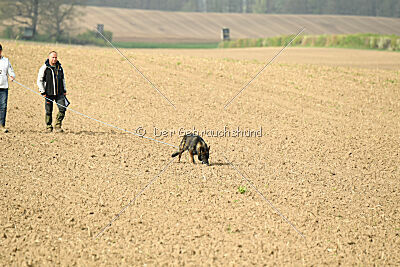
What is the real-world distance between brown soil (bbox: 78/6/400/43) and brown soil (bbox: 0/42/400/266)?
65.3m

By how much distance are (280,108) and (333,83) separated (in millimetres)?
6100

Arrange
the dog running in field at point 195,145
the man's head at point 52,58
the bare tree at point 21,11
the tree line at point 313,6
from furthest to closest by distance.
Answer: the tree line at point 313,6 → the bare tree at point 21,11 → the man's head at point 52,58 → the dog running in field at point 195,145

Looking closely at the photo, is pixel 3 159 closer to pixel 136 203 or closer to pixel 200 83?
pixel 136 203

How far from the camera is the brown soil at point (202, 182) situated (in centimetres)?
711

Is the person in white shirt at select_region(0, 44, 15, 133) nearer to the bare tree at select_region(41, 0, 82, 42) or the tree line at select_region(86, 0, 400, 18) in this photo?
the bare tree at select_region(41, 0, 82, 42)

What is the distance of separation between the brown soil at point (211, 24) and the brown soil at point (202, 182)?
65.3 metres

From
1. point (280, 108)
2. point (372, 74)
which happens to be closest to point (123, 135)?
point (280, 108)

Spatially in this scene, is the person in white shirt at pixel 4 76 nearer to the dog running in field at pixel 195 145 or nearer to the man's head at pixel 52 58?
the man's head at pixel 52 58

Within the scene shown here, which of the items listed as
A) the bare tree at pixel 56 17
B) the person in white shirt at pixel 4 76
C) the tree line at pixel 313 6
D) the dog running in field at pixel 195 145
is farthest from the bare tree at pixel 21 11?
the tree line at pixel 313 6

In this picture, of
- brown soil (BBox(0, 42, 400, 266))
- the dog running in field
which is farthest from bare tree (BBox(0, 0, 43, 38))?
the dog running in field

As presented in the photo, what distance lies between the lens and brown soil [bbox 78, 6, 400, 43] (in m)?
91.1

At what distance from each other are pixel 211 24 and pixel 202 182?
100 metres

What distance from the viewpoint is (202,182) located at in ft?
32.5

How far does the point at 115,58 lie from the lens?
27.5m
